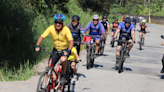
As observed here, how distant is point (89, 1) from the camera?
3662 centimetres

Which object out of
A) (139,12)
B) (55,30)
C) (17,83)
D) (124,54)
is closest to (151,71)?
(124,54)

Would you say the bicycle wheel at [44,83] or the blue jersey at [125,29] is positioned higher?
the blue jersey at [125,29]

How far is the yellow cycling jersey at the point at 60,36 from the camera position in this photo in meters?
6.51

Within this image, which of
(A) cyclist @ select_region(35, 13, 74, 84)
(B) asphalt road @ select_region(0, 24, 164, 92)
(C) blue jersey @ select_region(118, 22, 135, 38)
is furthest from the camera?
(C) blue jersey @ select_region(118, 22, 135, 38)

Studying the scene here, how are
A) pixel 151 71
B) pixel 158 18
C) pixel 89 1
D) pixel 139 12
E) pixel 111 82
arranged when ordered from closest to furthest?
1. pixel 111 82
2. pixel 151 71
3. pixel 89 1
4. pixel 158 18
5. pixel 139 12

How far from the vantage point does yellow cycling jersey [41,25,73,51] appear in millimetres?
6512

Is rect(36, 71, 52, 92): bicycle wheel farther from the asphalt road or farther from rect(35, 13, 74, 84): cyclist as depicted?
the asphalt road

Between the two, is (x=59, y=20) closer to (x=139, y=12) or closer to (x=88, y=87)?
(x=88, y=87)

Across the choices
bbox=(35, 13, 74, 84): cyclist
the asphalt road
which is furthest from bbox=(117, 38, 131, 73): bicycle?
bbox=(35, 13, 74, 84): cyclist

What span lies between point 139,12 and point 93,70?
105841mm

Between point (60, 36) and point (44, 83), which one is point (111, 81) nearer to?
point (60, 36)

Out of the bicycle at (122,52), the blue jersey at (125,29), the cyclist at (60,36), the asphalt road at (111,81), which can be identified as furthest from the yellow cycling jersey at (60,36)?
the blue jersey at (125,29)

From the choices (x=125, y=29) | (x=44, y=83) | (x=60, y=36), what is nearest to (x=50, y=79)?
(x=44, y=83)

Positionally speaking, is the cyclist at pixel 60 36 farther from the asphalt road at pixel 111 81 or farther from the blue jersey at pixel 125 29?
the blue jersey at pixel 125 29
